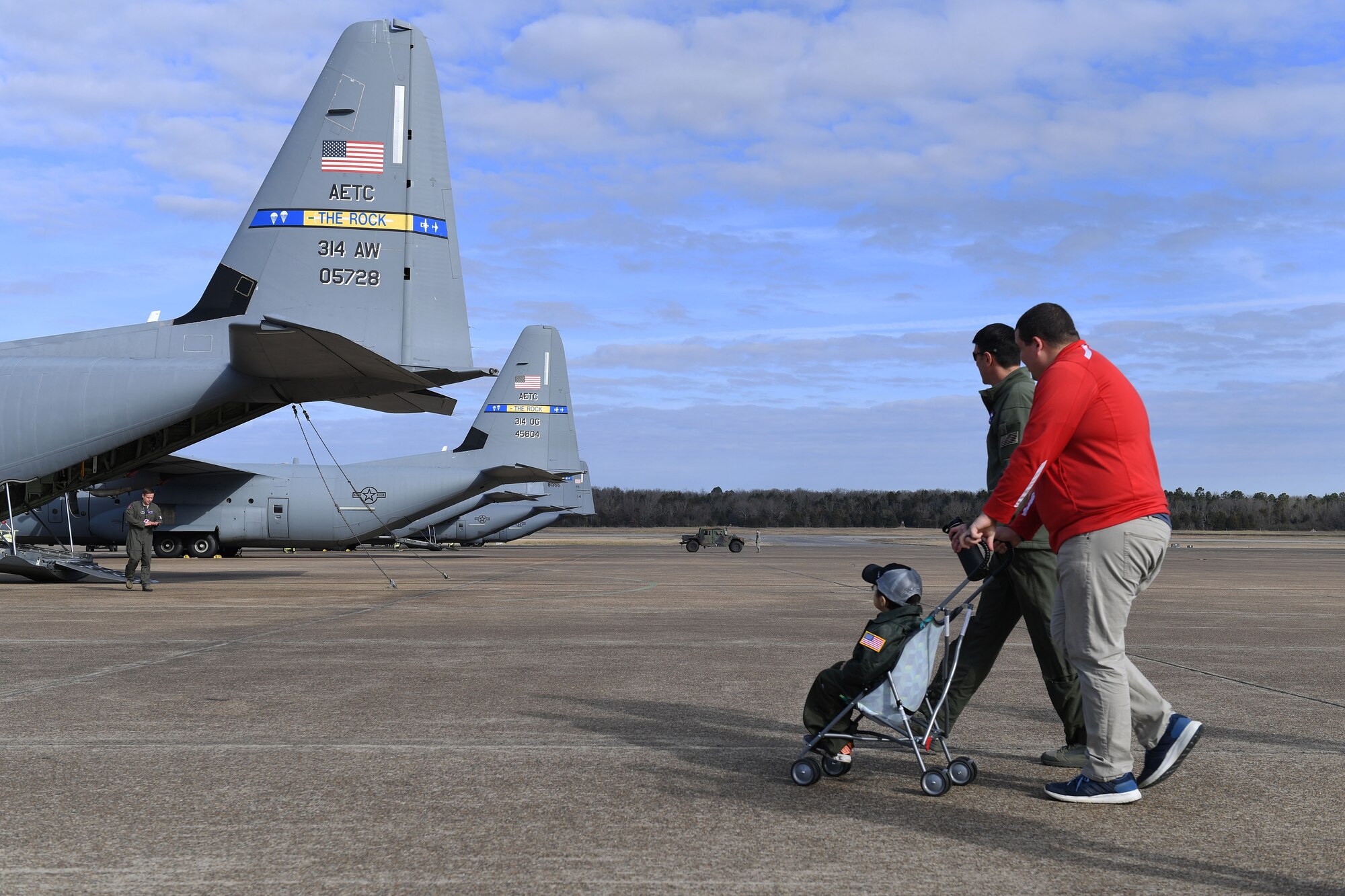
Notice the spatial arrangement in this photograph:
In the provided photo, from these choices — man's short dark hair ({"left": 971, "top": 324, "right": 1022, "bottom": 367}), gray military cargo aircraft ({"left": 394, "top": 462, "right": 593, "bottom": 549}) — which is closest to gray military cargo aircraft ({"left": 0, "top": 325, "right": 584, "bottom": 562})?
gray military cargo aircraft ({"left": 394, "top": 462, "right": 593, "bottom": 549})

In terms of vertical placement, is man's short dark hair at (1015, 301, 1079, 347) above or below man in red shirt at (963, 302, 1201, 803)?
above

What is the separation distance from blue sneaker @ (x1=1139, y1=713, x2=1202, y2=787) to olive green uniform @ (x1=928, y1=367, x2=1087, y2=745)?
56cm

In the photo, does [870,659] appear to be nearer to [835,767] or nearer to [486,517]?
[835,767]

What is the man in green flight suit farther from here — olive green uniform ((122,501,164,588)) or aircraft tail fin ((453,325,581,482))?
aircraft tail fin ((453,325,581,482))

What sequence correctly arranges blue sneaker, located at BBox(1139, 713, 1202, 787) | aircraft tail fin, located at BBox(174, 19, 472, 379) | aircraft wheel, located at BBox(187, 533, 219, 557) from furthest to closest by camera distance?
aircraft wheel, located at BBox(187, 533, 219, 557)
aircraft tail fin, located at BBox(174, 19, 472, 379)
blue sneaker, located at BBox(1139, 713, 1202, 787)

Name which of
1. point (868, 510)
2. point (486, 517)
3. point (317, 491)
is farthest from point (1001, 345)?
point (868, 510)

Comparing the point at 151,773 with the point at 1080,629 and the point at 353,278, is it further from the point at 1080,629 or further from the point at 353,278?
the point at 353,278

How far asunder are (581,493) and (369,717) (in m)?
45.2

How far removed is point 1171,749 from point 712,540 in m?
47.1

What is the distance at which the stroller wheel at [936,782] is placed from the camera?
4699mm

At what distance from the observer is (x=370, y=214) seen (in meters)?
17.4

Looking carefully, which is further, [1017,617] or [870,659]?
[1017,617]

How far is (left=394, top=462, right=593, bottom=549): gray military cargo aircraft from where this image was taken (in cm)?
4181

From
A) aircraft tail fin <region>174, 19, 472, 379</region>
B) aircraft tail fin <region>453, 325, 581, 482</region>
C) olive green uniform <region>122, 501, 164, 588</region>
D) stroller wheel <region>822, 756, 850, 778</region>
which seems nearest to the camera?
stroller wheel <region>822, 756, 850, 778</region>
